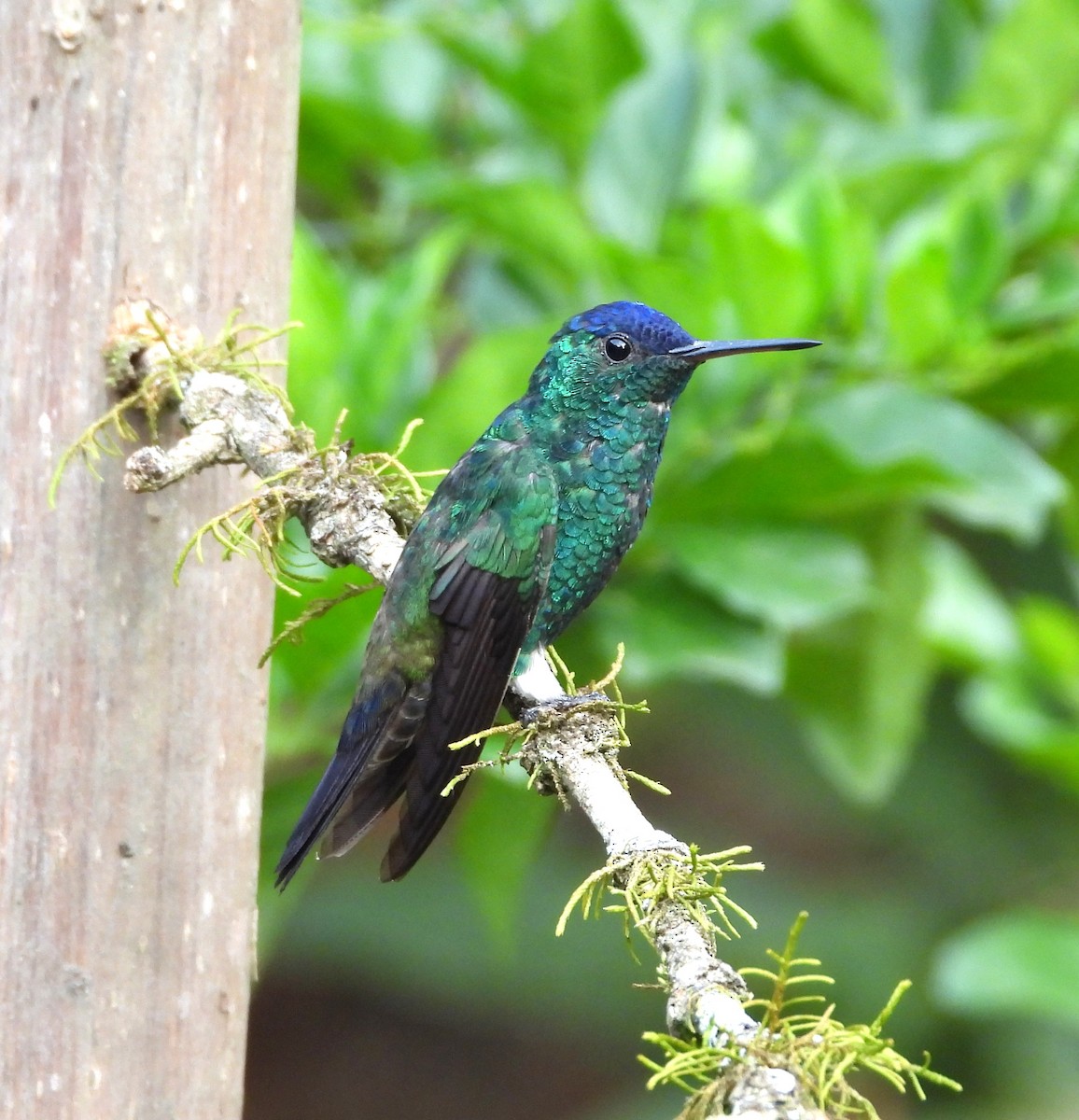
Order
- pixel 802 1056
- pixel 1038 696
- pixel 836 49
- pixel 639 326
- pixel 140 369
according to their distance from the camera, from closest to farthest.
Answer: pixel 802 1056, pixel 140 369, pixel 639 326, pixel 836 49, pixel 1038 696

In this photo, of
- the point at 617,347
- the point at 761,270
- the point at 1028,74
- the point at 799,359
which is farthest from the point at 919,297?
the point at 617,347

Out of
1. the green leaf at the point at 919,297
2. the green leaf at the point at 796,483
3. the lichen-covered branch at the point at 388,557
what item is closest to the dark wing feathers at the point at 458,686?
the lichen-covered branch at the point at 388,557

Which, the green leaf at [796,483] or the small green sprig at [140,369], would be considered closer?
the small green sprig at [140,369]

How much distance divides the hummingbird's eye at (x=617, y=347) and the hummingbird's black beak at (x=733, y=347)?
0.07 metres

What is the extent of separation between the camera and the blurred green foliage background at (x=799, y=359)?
338cm

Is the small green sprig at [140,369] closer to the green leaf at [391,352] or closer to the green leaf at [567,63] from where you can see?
the green leaf at [391,352]

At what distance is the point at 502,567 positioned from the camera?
2326mm

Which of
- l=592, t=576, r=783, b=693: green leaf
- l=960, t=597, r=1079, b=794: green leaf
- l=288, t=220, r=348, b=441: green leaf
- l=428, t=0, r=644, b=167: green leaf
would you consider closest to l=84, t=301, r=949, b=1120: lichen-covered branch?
l=288, t=220, r=348, b=441: green leaf

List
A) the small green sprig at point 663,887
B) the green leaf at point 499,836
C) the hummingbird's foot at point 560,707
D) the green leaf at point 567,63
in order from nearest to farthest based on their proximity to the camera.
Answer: the small green sprig at point 663,887 → the hummingbird's foot at point 560,707 → the green leaf at point 499,836 → the green leaf at point 567,63

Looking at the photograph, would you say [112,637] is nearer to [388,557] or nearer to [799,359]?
[388,557]

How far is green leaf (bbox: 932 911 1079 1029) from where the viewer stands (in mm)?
4113

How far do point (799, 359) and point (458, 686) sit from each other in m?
1.63

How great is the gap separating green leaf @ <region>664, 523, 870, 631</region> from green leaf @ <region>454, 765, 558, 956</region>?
0.66 metres

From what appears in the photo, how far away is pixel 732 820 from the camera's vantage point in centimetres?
746
